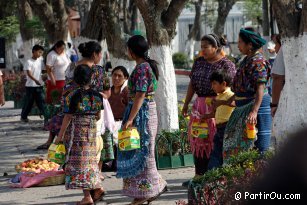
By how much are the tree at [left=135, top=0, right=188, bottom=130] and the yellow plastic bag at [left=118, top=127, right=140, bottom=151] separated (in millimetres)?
3591

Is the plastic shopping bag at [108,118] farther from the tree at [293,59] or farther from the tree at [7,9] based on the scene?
the tree at [7,9]

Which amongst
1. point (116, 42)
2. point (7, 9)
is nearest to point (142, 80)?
point (116, 42)

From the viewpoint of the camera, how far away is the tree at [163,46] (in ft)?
36.4

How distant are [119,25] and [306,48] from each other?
5220mm

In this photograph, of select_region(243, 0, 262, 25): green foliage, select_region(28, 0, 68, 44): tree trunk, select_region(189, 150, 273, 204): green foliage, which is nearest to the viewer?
select_region(189, 150, 273, 204): green foliage

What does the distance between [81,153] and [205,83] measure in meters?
1.38

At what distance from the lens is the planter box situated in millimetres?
10266

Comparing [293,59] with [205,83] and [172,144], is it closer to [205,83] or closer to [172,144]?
[205,83]

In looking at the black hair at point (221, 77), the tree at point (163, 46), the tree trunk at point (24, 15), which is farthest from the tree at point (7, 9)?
the black hair at point (221, 77)

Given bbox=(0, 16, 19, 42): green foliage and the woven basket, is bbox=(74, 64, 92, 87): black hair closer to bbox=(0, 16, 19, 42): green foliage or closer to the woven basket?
the woven basket

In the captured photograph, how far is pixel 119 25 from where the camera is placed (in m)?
13.5

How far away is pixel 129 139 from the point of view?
24.2 ft

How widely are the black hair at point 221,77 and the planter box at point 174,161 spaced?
2717 mm

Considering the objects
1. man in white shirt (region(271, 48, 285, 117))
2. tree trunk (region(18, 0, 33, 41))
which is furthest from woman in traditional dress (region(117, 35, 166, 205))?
tree trunk (region(18, 0, 33, 41))
